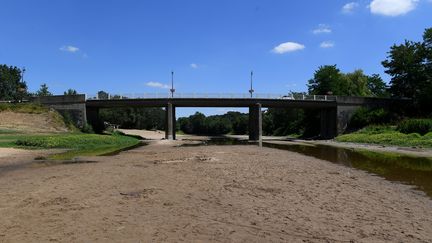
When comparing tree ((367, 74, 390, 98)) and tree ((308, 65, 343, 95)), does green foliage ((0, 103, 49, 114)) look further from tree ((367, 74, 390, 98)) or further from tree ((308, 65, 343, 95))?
tree ((367, 74, 390, 98))

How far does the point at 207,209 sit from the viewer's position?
1227 cm

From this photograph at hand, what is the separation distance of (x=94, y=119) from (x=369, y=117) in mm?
54480

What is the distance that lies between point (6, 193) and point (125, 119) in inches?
5652

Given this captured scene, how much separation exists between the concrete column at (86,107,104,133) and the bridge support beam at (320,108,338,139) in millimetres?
46963

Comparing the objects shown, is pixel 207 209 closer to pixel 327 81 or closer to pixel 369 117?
pixel 369 117

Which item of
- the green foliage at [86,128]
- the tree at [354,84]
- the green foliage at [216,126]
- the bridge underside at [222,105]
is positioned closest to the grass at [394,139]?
the bridge underside at [222,105]

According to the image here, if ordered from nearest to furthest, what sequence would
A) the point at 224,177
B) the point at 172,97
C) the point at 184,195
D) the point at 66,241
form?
the point at 66,241 → the point at 184,195 → the point at 224,177 → the point at 172,97

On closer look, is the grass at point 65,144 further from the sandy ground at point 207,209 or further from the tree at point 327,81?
the tree at point 327,81

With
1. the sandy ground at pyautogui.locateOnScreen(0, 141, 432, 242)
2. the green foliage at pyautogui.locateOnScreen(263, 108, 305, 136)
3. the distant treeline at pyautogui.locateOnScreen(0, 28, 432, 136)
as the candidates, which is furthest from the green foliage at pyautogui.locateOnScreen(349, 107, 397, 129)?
the sandy ground at pyautogui.locateOnScreen(0, 141, 432, 242)

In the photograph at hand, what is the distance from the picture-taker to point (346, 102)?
87125mm

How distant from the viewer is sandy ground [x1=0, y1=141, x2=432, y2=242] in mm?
9523

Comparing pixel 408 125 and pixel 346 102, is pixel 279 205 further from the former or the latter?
pixel 346 102

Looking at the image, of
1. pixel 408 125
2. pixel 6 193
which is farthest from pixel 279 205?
pixel 408 125

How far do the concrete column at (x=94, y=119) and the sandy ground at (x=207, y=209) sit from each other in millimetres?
63573
